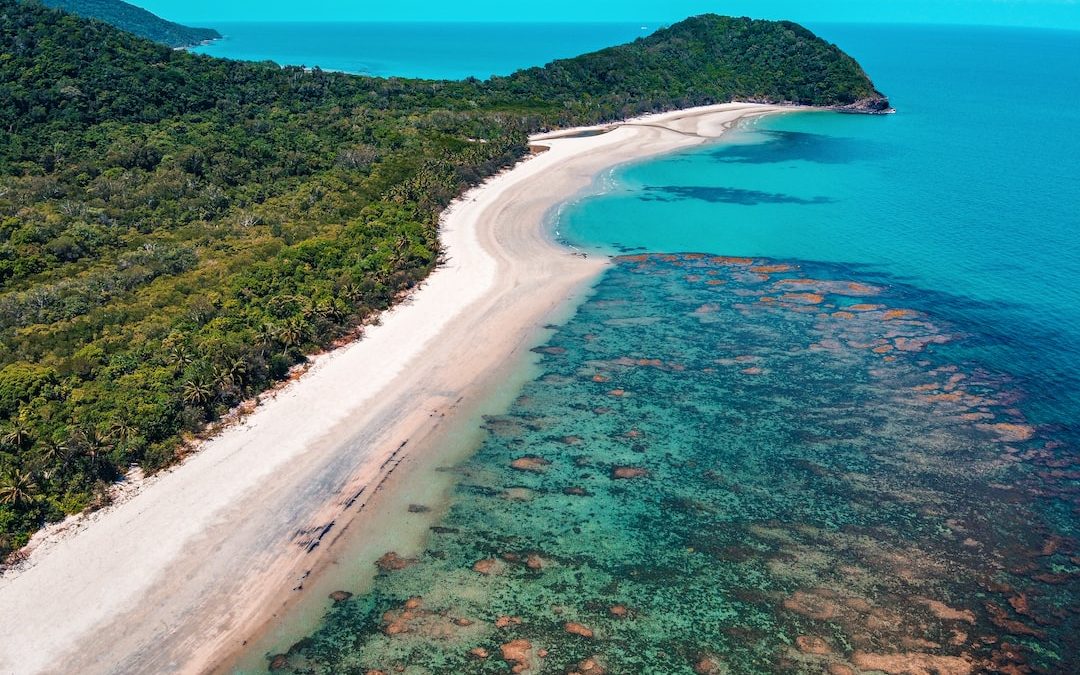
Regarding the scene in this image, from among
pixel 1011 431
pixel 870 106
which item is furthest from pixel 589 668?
pixel 870 106

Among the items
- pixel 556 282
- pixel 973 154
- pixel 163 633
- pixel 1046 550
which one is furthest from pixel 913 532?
pixel 973 154

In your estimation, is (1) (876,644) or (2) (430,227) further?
(2) (430,227)

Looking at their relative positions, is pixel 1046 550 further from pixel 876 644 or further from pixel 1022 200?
pixel 1022 200

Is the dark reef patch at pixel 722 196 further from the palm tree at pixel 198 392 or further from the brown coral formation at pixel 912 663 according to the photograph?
the brown coral formation at pixel 912 663

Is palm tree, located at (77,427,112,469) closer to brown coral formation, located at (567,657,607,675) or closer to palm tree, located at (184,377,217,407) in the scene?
palm tree, located at (184,377,217,407)

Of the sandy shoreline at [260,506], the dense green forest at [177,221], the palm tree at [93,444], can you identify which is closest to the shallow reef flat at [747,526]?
the sandy shoreline at [260,506]

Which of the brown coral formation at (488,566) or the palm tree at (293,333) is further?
the palm tree at (293,333)

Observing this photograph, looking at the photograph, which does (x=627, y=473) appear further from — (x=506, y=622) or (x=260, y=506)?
(x=260, y=506)
